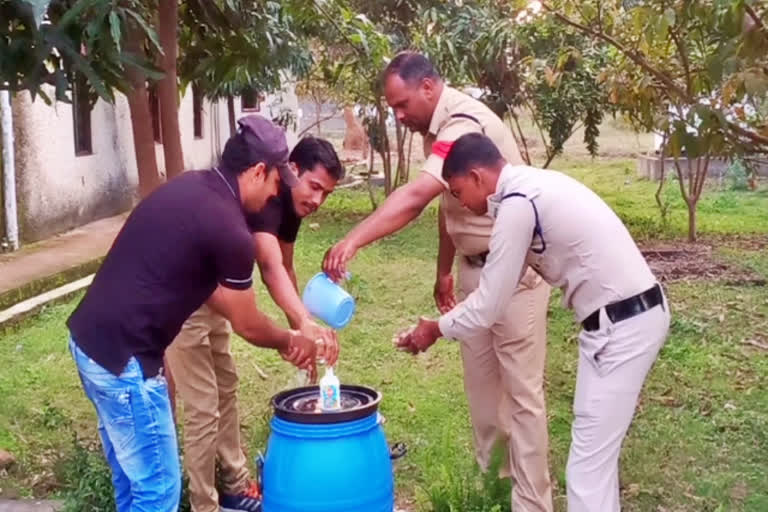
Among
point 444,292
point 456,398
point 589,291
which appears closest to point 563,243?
point 589,291

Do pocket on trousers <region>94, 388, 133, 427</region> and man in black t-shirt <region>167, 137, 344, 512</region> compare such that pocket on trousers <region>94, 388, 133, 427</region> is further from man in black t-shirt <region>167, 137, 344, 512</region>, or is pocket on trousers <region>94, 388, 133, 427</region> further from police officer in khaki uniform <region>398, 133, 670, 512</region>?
police officer in khaki uniform <region>398, 133, 670, 512</region>

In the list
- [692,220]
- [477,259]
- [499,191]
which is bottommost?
[692,220]

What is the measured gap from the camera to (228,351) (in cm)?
400

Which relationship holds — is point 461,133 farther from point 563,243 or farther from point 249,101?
point 249,101

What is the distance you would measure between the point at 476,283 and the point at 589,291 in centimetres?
92

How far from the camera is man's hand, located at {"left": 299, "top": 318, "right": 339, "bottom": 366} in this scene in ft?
11.1

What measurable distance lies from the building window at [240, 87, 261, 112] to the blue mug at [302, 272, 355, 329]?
9536mm

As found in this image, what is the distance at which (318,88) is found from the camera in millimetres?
17422

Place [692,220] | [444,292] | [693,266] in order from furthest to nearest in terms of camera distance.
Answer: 1. [692,220]
2. [693,266]
3. [444,292]

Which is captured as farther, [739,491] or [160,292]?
[739,491]

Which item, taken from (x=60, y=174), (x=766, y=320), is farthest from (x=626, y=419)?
(x=60, y=174)

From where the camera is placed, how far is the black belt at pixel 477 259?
3971 millimetres

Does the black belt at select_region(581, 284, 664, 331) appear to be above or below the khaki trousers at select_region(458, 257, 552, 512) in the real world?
above

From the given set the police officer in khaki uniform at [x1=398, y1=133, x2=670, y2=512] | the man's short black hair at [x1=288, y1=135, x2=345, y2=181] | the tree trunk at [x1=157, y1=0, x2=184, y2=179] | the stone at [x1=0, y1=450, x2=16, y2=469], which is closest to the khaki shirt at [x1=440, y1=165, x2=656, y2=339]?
the police officer in khaki uniform at [x1=398, y1=133, x2=670, y2=512]
